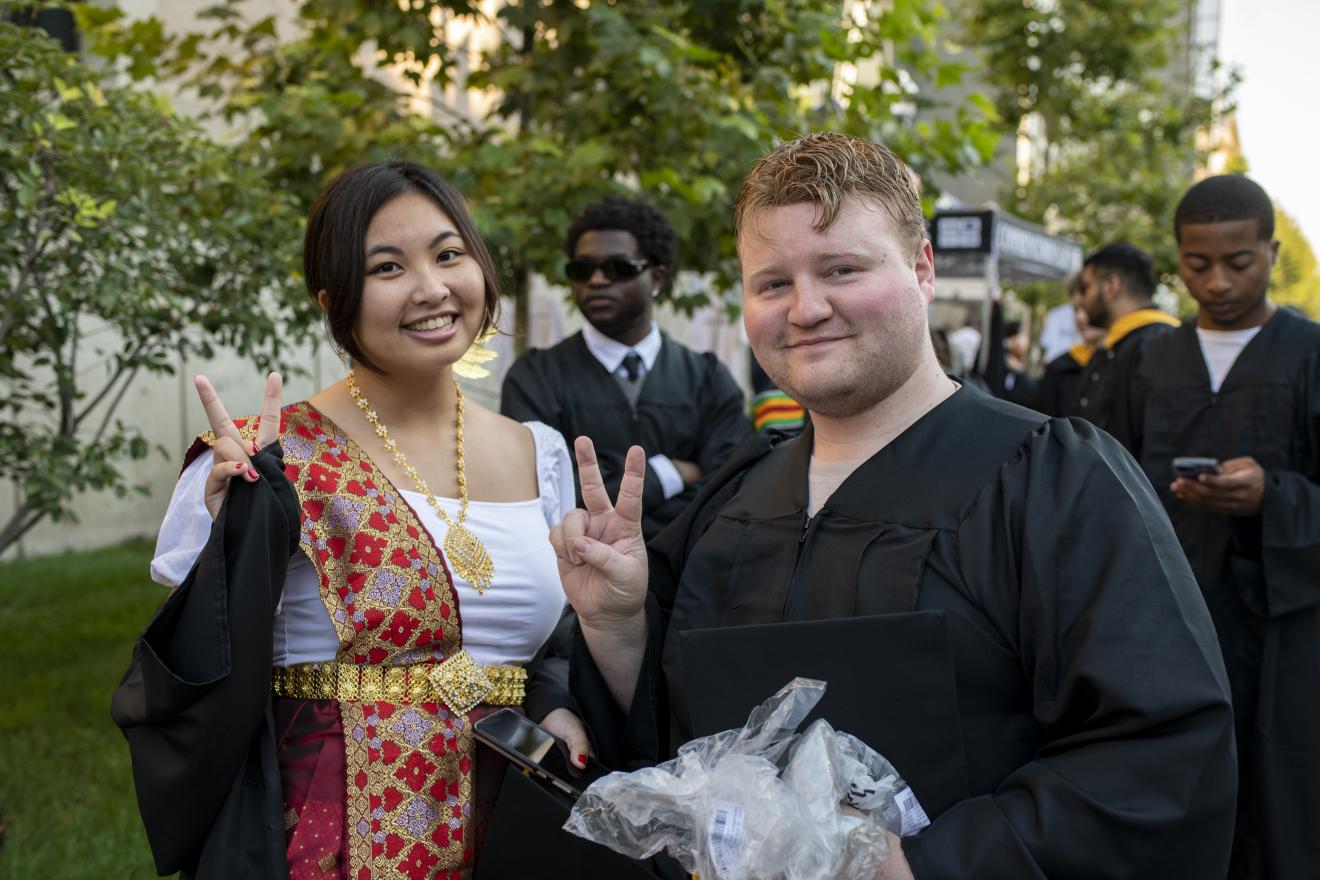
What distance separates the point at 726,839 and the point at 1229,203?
3.21 metres

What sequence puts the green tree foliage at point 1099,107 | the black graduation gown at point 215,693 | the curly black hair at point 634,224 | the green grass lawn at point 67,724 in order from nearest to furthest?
the black graduation gown at point 215,693 → the green grass lawn at point 67,724 → the curly black hair at point 634,224 → the green tree foliage at point 1099,107

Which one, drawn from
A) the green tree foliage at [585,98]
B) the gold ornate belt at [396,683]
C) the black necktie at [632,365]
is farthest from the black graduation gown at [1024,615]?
the green tree foliage at [585,98]

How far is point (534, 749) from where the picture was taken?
203 centimetres

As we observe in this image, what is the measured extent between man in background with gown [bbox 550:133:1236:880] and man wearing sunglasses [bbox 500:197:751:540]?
78.4 inches

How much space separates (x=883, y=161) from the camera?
1.79 m

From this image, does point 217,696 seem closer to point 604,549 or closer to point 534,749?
point 534,749

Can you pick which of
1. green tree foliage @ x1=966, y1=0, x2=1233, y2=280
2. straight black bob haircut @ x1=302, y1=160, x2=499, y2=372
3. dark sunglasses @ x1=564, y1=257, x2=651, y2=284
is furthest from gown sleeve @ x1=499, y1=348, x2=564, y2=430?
green tree foliage @ x1=966, y1=0, x2=1233, y2=280

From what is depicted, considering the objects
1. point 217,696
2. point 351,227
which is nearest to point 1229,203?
point 351,227

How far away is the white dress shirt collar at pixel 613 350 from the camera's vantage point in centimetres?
420

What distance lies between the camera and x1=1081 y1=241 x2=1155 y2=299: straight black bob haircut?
6.06 m

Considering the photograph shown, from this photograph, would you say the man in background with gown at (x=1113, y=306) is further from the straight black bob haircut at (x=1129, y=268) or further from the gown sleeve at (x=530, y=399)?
the gown sleeve at (x=530, y=399)

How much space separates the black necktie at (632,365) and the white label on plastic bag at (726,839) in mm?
2862

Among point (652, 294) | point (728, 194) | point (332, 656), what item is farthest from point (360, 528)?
point (728, 194)

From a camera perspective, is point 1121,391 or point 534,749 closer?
point 534,749
